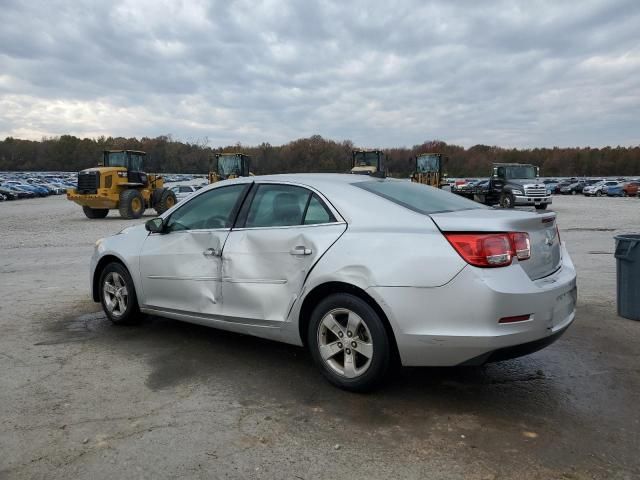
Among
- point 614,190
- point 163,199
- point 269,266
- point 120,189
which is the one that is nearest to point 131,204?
point 120,189

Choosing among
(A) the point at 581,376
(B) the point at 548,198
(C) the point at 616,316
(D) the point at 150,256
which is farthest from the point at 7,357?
(B) the point at 548,198

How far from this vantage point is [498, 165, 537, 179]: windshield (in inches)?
1150

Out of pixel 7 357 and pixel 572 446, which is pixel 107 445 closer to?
pixel 7 357

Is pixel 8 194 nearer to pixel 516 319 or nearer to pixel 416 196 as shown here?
pixel 416 196

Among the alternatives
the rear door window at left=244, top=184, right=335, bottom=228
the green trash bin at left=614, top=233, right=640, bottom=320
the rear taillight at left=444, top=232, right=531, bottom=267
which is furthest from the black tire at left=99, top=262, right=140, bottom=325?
the green trash bin at left=614, top=233, right=640, bottom=320

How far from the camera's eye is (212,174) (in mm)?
29391

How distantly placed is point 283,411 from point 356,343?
653 mm

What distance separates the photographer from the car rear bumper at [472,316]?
338cm

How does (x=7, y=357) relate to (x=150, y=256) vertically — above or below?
below

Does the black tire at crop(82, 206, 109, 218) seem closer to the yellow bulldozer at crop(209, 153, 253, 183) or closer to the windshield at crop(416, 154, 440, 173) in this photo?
the yellow bulldozer at crop(209, 153, 253, 183)

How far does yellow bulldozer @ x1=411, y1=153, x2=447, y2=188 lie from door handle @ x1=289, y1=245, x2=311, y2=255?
90.9ft

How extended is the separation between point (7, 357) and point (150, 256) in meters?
1.44

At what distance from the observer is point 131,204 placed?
22.9m

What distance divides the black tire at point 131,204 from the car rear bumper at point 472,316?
20.7 m
